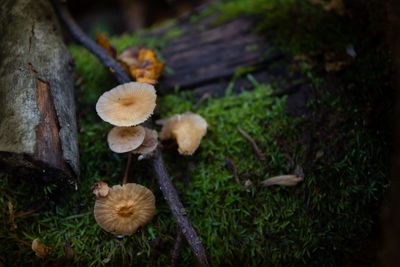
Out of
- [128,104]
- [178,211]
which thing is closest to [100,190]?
[178,211]

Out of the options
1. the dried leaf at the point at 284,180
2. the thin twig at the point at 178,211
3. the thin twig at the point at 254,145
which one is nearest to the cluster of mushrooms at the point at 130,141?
the thin twig at the point at 178,211

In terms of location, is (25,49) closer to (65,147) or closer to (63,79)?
(63,79)

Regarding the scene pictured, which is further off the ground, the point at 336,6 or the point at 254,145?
the point at 336,6

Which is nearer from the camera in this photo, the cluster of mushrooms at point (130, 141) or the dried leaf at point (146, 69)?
the cluster of mushrooms at point (130, 141)

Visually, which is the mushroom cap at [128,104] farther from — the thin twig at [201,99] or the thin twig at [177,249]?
the thin twig at [177,249]

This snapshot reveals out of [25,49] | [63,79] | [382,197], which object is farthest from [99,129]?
[382,197]

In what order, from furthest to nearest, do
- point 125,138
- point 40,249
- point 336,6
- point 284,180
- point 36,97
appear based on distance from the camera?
point 336,6 < point 284,180 < point 125,138 < point 36,97 < point 40,249

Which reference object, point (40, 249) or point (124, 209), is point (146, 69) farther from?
point (40, 249)
